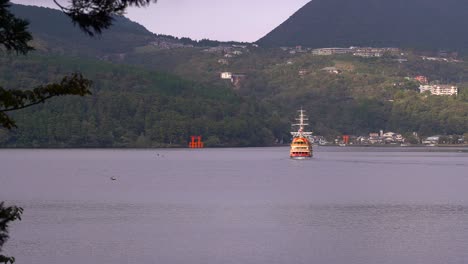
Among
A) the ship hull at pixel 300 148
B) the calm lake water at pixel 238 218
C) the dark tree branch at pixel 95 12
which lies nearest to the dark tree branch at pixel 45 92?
the dark tree branch at pixel 95 12

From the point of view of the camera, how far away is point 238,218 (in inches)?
2167

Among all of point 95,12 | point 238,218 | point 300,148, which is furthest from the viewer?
point 300,148

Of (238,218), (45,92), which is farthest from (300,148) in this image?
(45,92)

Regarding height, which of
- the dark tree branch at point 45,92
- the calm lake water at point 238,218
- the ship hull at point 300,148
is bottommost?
the calm lake water at point 238,218

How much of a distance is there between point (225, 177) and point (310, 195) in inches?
1056

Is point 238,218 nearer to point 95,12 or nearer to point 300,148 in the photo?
point 95,12

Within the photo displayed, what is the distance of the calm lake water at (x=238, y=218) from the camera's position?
132 feet

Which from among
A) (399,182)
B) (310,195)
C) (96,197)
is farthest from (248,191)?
(399,182)

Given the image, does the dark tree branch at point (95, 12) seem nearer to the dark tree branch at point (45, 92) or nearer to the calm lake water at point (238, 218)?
the dark tree branch at point (45, 92)

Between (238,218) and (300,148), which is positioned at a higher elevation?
(300,148)

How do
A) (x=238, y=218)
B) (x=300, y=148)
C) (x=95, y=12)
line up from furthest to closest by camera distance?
(x=300, y=148) → (x=238, y=218) → (x=95, y=12)

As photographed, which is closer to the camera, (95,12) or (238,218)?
(95,12)

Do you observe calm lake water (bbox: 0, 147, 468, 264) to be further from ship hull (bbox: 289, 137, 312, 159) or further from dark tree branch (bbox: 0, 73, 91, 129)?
ship hull (bbox: 289, 137, 312, 159)

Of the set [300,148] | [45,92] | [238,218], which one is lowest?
[238,218]
